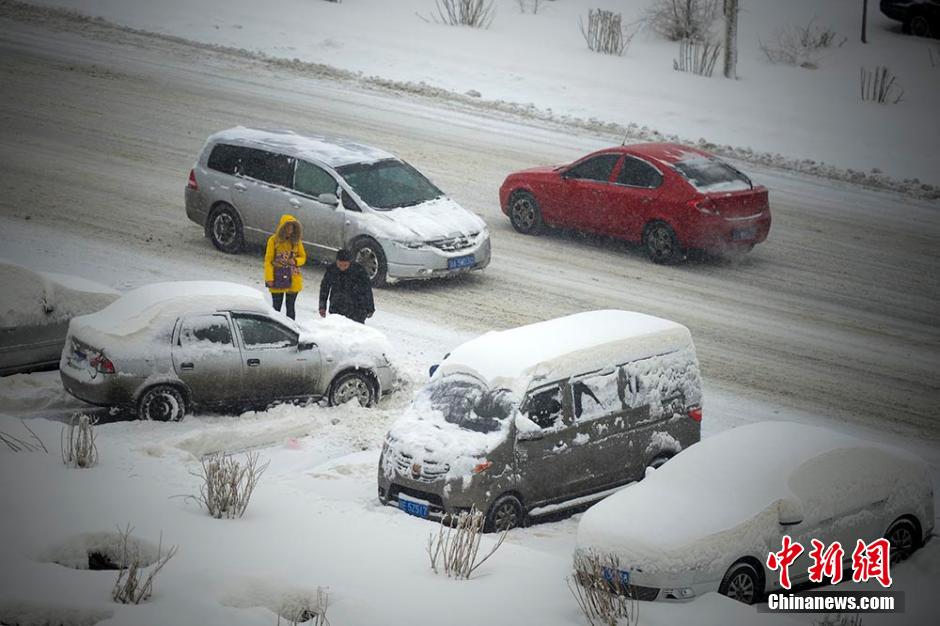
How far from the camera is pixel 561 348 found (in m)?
11.8

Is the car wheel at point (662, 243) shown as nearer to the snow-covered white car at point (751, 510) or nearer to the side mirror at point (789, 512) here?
the snow-covered white car at point (751, 510)

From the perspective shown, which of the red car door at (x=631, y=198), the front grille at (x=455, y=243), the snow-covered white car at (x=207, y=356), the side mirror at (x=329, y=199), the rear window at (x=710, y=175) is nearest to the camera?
the snow-covered white car at (x=207, y=356)

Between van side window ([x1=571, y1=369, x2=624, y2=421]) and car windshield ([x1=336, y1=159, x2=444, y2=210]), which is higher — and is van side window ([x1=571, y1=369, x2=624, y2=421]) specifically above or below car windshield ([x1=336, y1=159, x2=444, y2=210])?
below

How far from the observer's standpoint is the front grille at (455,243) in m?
17.9

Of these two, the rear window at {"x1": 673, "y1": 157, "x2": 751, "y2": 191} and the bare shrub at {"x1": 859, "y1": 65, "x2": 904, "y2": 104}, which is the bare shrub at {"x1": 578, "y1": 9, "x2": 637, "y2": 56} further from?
the rear window at {"x1": 673, "y1": 157, "x2": 751, "y2": 191}

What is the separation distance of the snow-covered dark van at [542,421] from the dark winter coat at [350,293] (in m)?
2.92

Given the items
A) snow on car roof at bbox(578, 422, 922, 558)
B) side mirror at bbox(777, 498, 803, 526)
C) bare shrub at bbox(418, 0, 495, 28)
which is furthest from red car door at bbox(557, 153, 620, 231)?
bare shrub at bbox(418, 0, 495, 28)

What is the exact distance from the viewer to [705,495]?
408 inches

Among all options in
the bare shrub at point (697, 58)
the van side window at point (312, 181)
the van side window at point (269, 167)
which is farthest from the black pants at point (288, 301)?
the bare shrub at point (697, 58)

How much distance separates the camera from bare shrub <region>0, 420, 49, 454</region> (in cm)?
1067

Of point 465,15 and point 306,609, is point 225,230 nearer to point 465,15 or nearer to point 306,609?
point 306,609

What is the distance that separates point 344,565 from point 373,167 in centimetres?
1059

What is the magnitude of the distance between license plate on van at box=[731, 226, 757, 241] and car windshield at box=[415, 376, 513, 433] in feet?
28.9

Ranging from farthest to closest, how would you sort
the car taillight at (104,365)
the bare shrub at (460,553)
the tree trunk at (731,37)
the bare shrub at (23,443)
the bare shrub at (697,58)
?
the bare shrub at (697,58), the tree trunk at (731,37), the car taillight at (104,365), the bare shrub at (23,443), the bare shrub at (460,553)
